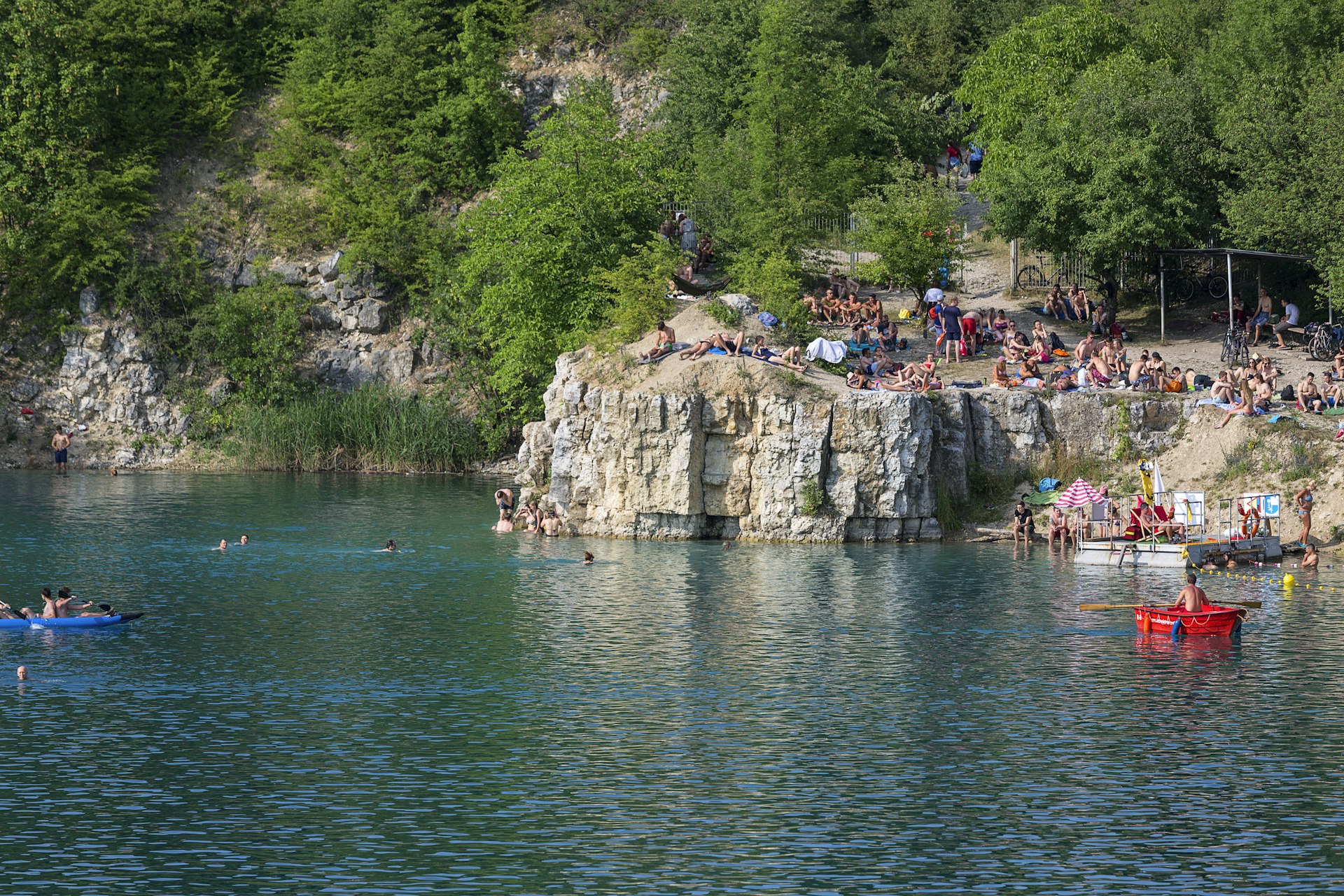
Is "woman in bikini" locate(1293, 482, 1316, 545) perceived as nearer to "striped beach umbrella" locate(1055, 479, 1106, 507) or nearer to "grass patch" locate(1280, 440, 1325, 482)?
"grass patch" locate(1280, 440, 1325, 482)

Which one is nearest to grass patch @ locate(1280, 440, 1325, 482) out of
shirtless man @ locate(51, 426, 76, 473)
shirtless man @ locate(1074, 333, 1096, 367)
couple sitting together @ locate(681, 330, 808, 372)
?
shirtless man @ locate(1074, 333, 1096, 367)

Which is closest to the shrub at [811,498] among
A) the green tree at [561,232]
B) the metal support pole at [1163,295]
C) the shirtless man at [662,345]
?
the shirtless man at [662,345]

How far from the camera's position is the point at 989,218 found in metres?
64.2

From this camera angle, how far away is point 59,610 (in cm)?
3791

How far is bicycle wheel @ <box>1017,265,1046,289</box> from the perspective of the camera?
67.9 metres

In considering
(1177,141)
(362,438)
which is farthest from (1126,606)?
(362,438)

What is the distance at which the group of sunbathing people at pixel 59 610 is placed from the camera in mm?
37812

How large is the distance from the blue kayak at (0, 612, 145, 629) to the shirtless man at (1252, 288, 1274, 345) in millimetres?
43134

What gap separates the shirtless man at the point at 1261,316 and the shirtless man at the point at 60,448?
178ft

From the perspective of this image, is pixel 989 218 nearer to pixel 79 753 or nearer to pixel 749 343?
pixel 749 343

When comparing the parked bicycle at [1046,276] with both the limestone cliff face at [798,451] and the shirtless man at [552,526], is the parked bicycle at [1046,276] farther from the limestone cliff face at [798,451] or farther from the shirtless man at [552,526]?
the shirtless man at [552,526]

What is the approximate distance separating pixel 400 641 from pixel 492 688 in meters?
5.36

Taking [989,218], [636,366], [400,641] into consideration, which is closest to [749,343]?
[636,366]

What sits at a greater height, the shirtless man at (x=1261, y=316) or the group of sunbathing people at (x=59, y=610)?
the shirtless man at (x=1261, y=316)
